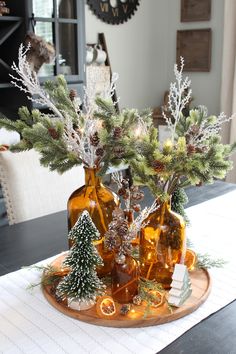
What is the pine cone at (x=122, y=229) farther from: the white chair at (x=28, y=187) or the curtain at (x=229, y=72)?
the curtain at (x=229, y=72)

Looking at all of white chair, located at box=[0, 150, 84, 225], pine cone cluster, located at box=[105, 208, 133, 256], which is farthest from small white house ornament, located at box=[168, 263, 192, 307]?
white chair, located at box=[0, 150, 84, 225]

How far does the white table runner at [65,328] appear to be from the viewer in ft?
2.53

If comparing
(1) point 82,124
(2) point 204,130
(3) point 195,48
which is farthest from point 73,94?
(3) point 195,48

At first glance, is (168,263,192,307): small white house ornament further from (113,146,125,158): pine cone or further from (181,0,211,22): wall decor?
(181,0,211,22): wall decor

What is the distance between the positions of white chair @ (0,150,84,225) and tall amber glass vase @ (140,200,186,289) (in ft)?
2.16

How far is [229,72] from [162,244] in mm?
2603

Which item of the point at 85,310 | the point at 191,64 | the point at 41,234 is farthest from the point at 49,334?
the point at 191,64

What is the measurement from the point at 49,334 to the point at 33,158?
85 cm

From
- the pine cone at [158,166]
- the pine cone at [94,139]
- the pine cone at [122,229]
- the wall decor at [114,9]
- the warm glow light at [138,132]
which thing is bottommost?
the pine cone at [122,229]

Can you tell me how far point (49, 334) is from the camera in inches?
31.9

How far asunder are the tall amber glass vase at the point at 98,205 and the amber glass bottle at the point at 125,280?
11cm

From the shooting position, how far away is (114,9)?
3230 millimetres

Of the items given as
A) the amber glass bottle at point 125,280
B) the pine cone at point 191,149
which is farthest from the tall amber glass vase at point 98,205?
the pine cone at point 191,149

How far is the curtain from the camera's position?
10.3 feet
